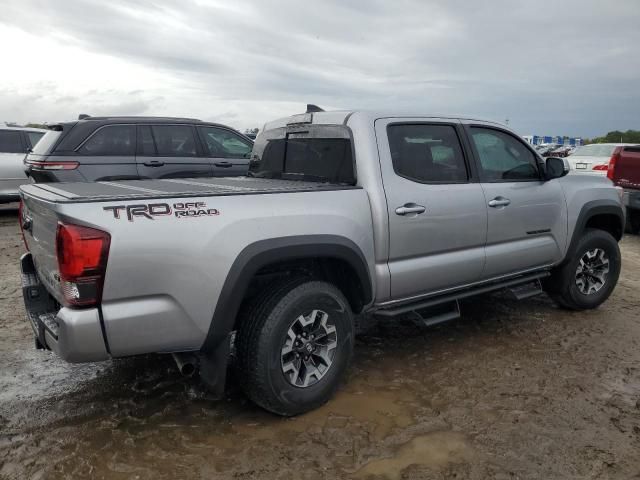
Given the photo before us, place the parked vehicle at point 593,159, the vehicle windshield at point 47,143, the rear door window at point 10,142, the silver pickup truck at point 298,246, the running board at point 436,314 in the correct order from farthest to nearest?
the parked vehicle at point 593,159 → the rear door window at point 10,142 → the vehicle windshield at point 47,143 → the running board at point 436,314 → the silver pickup truck at point 298,246

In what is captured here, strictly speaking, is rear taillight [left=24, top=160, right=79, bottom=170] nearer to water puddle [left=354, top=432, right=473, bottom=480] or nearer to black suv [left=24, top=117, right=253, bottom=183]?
black suv [left=24, top=117, right=253, bottom=183]

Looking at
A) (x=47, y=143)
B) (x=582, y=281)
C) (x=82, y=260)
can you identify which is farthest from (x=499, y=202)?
(x=47, y=143)

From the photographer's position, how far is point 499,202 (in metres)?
4.08

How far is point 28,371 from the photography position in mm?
3709

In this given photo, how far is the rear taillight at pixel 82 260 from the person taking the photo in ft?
7.80

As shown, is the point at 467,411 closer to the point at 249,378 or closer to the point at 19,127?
the point at 249,378

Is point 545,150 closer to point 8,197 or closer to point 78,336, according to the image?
point 8,197

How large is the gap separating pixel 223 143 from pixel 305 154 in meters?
4.31

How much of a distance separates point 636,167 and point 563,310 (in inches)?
210

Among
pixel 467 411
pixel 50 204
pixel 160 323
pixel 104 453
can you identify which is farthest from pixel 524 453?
pixel 50 204

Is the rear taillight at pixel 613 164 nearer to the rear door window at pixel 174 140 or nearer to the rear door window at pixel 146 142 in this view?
the rear door window at pixel 174 140

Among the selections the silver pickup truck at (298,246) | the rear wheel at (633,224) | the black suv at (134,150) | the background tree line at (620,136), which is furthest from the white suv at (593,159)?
the background tree line at (620,136)

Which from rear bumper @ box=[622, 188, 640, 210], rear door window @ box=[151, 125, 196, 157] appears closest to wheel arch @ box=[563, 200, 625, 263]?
rear bumper @ box=[622, 188, 640, 210]

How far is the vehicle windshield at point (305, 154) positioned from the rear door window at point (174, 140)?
128 inches
